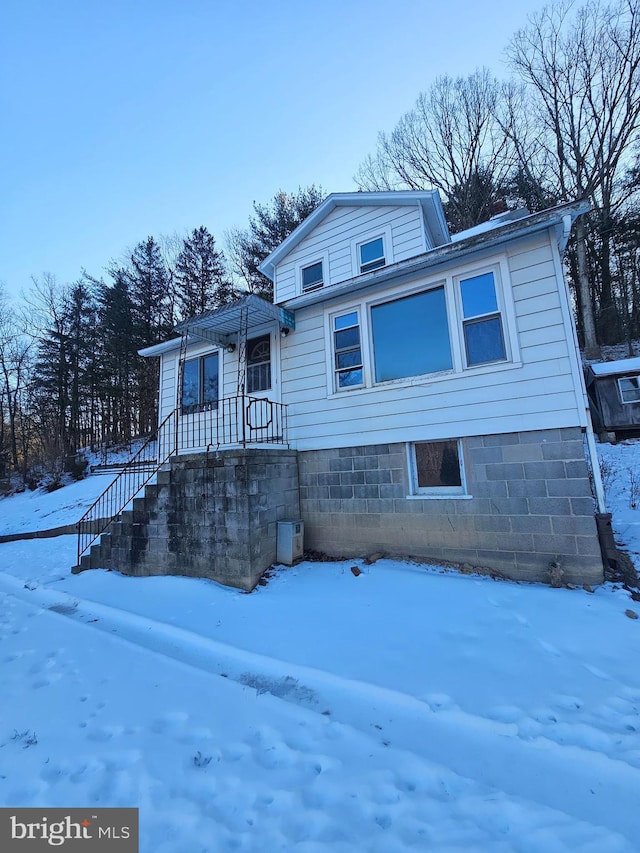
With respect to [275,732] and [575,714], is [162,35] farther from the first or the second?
[575,714]

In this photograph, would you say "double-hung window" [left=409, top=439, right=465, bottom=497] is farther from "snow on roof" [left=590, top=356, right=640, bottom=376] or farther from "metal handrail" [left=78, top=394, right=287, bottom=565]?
"snow on roof" [left=590, top=356, right=640, bottom=376]

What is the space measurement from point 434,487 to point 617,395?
10.3 m

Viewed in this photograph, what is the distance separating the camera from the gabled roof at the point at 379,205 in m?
7.44

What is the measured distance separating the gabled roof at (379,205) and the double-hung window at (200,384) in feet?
9.95

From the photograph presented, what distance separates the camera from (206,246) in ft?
66.9

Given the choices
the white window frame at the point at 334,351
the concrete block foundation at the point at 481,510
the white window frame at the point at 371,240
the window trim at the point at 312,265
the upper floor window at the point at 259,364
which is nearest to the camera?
the concrete block foundation at the point at 481,510

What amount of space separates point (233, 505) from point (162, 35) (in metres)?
9.75

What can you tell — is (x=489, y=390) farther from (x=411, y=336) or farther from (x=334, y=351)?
(x=334, y=351)

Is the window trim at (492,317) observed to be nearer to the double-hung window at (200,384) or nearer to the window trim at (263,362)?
the window trim at (263,362)

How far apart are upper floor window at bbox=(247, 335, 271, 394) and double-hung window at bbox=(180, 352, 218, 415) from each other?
3.11 feet

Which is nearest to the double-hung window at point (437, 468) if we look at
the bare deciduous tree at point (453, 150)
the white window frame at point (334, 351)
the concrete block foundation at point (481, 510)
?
the concrete block foundation at point (481, 510)

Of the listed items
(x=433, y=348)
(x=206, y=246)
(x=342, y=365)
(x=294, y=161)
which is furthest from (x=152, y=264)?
(x=433, y=348)

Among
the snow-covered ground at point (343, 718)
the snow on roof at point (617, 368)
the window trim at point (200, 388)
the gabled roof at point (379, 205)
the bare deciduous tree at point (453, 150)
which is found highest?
the bare deciduous tree at point (453, 150)

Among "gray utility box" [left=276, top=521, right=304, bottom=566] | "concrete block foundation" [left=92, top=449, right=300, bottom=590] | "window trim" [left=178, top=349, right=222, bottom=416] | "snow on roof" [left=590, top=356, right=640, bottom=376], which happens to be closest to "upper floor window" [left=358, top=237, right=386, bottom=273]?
"window trim" [left=178, top=349, right=222, bottom=416]
